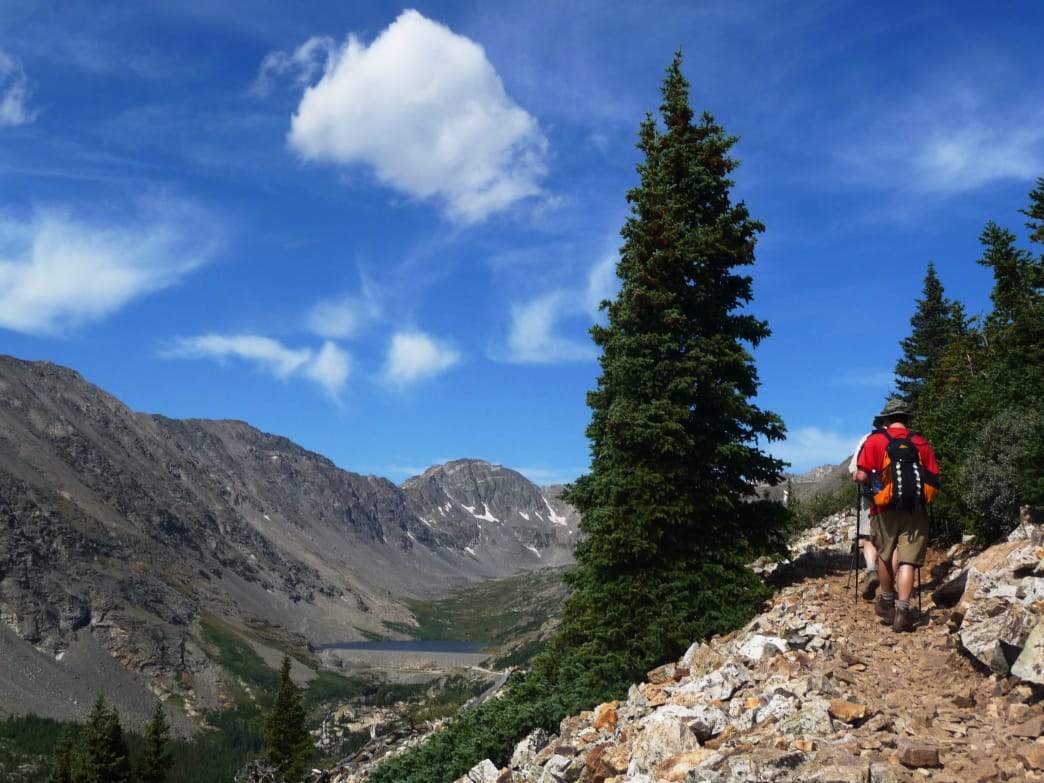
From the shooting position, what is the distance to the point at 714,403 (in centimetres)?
1775

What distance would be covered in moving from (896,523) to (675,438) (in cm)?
565

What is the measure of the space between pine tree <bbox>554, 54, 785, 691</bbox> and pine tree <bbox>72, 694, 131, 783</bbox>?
62.1 metres

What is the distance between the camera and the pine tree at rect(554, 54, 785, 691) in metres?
15.5

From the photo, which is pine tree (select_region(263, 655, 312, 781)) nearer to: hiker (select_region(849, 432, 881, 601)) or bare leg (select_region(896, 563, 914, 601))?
hiker (select_region(849, 432, 881, 601))

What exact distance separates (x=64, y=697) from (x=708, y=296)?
223 metres

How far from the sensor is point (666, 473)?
16.8 metres

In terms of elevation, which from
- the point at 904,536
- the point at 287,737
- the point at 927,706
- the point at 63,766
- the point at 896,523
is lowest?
the point at 287,737

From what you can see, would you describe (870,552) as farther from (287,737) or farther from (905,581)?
(287,737)

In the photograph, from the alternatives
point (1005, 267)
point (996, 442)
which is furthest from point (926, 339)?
point (996, 442)

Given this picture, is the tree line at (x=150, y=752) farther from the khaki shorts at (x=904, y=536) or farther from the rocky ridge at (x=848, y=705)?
the khaki shorts at (x=904, y=536)

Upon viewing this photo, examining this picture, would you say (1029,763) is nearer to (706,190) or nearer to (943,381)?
(706,190)

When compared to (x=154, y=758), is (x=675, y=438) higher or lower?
higher

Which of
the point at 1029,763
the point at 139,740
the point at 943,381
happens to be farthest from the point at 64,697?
the point at 1029,763

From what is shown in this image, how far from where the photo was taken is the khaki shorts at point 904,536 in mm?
11664
